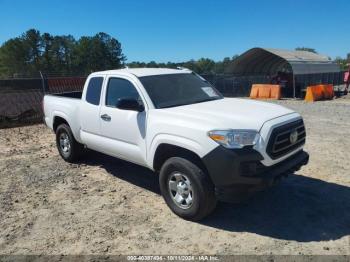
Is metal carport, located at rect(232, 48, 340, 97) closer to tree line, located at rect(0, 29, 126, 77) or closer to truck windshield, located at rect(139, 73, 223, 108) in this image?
truck windshield, located at rect(139, 73, 223, 108)

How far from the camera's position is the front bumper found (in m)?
4.21

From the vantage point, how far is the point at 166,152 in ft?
16.8

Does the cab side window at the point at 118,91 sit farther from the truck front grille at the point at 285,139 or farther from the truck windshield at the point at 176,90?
the truck front grille at the point at 285,139

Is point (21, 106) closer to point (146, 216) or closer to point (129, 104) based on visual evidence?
point (129, 104)

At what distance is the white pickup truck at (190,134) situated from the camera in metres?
4.31

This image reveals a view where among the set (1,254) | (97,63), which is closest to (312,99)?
(1,254)

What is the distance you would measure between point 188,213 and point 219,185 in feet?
2.29

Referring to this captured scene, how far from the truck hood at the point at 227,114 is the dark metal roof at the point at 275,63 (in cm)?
2025

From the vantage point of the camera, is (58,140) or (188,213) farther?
(58,140)

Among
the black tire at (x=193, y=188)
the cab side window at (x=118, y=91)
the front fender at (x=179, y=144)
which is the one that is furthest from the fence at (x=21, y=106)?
the black tire at (x=193, y=188)

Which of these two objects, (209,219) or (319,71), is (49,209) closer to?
(209,219)

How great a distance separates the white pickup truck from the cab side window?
2cm

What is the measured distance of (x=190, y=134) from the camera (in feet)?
14.9

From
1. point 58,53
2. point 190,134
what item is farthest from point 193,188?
point 58,53
